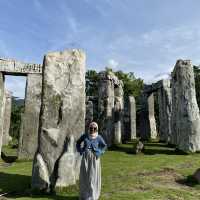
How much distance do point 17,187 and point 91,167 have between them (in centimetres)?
291

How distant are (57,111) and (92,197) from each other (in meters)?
3.00

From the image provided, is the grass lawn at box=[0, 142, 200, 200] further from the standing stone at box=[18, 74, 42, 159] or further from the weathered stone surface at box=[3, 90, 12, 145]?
the weathered stone surface at box=[3, 90, 12, 145]

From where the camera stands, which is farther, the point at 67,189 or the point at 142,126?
the point at 142,126

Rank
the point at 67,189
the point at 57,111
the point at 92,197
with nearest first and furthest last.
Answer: the point at 92,197
the point at 67,189
the point at 57,111

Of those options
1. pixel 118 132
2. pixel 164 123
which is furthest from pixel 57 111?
pixel 164 123

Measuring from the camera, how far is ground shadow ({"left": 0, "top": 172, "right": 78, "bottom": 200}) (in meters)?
8.57

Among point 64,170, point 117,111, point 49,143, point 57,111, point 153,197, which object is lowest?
point 153,197

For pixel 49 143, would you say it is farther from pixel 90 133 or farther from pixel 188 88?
pixel 188 88

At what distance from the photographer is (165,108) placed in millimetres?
22625

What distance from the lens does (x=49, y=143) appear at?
30.7ft

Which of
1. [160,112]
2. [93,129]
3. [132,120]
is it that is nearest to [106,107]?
[160,112]

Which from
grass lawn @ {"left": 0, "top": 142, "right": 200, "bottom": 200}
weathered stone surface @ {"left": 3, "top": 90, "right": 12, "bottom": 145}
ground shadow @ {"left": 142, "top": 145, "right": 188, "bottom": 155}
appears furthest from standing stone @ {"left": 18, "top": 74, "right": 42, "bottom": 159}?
weathered stone surface @ {"left": 3, "top": 90, "right": 12, "bottom": 145}

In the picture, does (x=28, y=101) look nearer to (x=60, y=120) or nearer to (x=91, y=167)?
(x=60, y=120)

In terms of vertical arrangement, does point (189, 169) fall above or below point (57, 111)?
below
